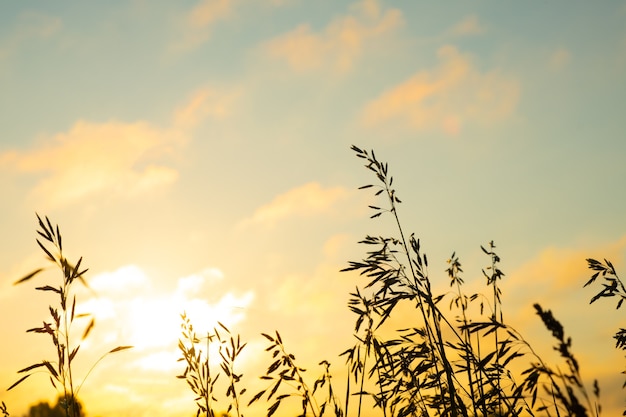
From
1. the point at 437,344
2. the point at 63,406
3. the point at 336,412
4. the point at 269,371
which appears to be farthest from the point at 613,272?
the point at 63,406

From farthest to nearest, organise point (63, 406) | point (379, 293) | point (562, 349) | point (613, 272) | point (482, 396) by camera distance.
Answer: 1. point (613, 272)
2. point (379, 293)
3. point (482, 396)
4. point (63, 406)
5. point (562, 349)

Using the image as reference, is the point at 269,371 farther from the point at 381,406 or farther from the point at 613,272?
the point at 613,272

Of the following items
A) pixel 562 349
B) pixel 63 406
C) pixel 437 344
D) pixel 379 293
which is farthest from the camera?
pixel 379 293

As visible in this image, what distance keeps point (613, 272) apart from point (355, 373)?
271cm

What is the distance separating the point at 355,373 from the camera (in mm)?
4191

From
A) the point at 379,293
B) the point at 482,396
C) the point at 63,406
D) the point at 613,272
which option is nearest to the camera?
the point at 63,406

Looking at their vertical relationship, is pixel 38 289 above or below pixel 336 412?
above

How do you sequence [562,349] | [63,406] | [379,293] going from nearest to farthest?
[562,349] < [63,406] < [379,293]

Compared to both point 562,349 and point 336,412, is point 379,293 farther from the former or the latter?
point 562,349

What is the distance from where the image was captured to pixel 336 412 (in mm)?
3773

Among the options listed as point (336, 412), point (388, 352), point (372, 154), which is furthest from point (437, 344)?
point (372, 154)

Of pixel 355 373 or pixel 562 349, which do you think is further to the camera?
pixel 355 373

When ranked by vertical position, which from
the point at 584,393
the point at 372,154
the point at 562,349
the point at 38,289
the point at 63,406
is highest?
the point at 372,154

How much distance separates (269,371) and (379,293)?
44.0 inches
